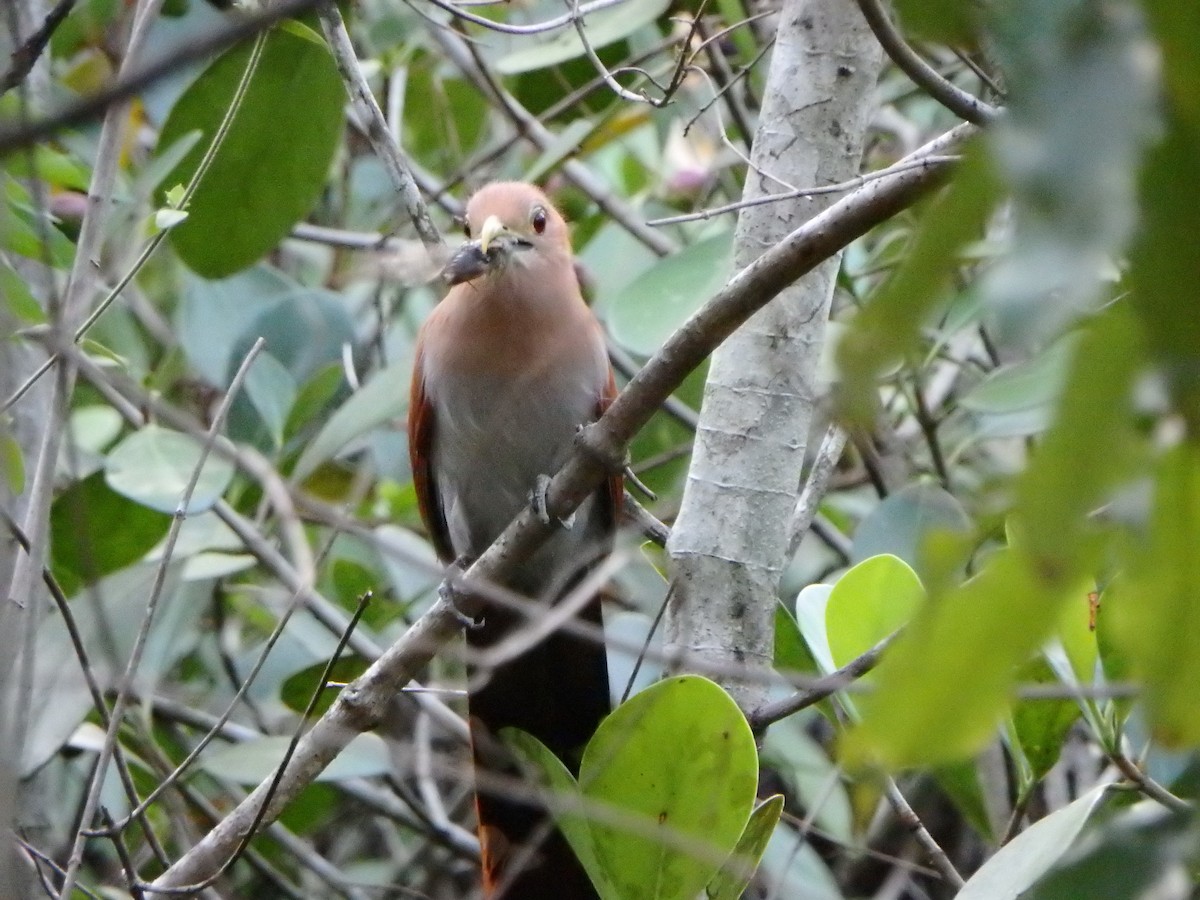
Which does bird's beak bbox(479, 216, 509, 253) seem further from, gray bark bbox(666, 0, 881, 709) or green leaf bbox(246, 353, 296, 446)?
gray bark bbox(666, 0, 881, 709)

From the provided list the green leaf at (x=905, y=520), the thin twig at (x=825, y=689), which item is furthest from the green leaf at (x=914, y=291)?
the green leaf at (x=905, y=520)

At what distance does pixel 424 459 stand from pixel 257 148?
824 mm

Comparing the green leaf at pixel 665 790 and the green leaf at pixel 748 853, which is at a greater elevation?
the green leaf at pixel 665 790

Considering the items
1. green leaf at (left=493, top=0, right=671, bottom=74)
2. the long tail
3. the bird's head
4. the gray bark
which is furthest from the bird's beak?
the long tail

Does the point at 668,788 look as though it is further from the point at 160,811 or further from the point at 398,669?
the point at 160,811

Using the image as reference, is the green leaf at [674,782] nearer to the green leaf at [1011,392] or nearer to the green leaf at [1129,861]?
the green leaf at [1011,392]

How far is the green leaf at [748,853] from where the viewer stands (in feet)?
6.83

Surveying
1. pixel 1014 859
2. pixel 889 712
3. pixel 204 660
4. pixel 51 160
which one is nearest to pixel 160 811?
pixel 204 660

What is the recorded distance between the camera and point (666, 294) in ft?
10.3

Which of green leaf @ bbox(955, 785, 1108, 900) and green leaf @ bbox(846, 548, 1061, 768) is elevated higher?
green leaf @ bbox(846, 548, 1061, 768)

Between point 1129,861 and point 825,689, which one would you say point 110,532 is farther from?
point 1129,861

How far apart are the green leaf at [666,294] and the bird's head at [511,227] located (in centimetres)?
23

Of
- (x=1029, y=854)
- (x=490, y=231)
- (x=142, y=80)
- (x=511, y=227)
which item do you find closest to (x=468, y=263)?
(x=490, y=231)

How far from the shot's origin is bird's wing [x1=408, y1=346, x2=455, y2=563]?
3.36 metres
